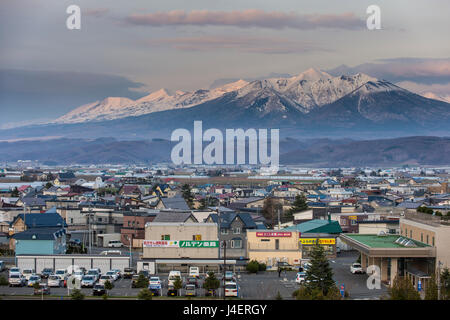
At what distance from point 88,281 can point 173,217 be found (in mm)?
7808

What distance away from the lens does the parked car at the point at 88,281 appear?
22938 millimetres

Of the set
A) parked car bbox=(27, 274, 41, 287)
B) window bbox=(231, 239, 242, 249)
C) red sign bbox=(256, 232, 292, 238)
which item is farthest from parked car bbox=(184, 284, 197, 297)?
window bbox=(231, 239, 242, 249)

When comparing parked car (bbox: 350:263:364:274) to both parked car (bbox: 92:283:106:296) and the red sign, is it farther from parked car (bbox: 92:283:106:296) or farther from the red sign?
parked car (bbox: 92:283:106:296)

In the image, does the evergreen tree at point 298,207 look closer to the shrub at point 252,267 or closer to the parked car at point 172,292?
the shrub at point 252,267

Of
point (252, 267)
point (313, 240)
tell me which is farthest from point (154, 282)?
point (313, 240)

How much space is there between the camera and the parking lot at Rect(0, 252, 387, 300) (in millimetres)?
21500

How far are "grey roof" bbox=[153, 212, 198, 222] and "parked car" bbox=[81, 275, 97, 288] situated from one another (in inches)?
274

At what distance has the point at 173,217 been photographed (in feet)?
100.0

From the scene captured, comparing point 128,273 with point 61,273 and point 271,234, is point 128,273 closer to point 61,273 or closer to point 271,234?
point 61,273

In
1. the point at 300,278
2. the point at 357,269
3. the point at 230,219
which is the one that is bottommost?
the point at 357,269
